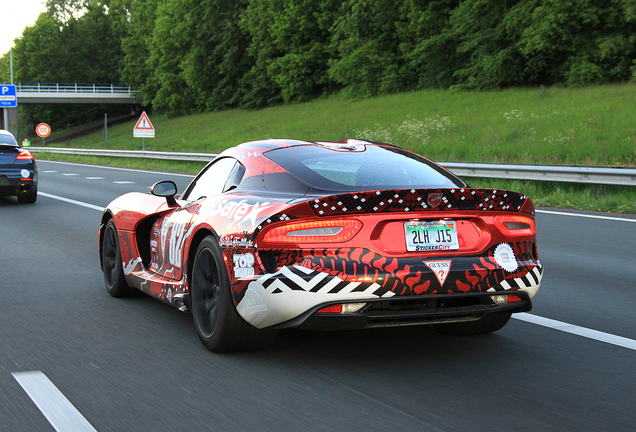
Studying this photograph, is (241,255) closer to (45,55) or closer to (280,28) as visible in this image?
(280,28)

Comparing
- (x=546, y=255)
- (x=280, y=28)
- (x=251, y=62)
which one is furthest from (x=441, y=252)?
(x=251, y=62)

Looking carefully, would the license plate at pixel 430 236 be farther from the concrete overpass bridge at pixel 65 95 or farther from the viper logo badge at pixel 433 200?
the concrete overpass bridge at pixel 65 95

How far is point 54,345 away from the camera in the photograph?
4.98m

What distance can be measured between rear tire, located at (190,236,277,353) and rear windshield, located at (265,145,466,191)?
0.73 metres

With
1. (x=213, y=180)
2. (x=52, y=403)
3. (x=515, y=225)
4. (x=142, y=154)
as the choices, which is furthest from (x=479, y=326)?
(x=142, y=154)

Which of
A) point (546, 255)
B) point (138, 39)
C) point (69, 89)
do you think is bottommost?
point (546, 255)

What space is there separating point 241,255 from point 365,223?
29.3 inches

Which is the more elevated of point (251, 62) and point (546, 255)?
point (251, 62)

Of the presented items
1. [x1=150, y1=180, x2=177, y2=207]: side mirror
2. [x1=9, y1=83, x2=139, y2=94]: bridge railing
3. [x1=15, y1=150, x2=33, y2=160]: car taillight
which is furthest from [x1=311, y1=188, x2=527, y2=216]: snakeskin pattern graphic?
[x1=9, y1=83, x2=139, y2=94]: bridge railing

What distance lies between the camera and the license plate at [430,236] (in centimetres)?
430

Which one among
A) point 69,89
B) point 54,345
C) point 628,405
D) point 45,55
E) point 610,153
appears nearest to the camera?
point 628,405

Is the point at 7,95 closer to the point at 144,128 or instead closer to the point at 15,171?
the point at 144,128

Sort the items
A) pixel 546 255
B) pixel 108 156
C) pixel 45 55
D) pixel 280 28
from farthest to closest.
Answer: pixel 45 55
pixel 280 28
pixel 108 156
pixel 546 255

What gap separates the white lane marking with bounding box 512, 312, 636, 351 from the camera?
497 centimetres
